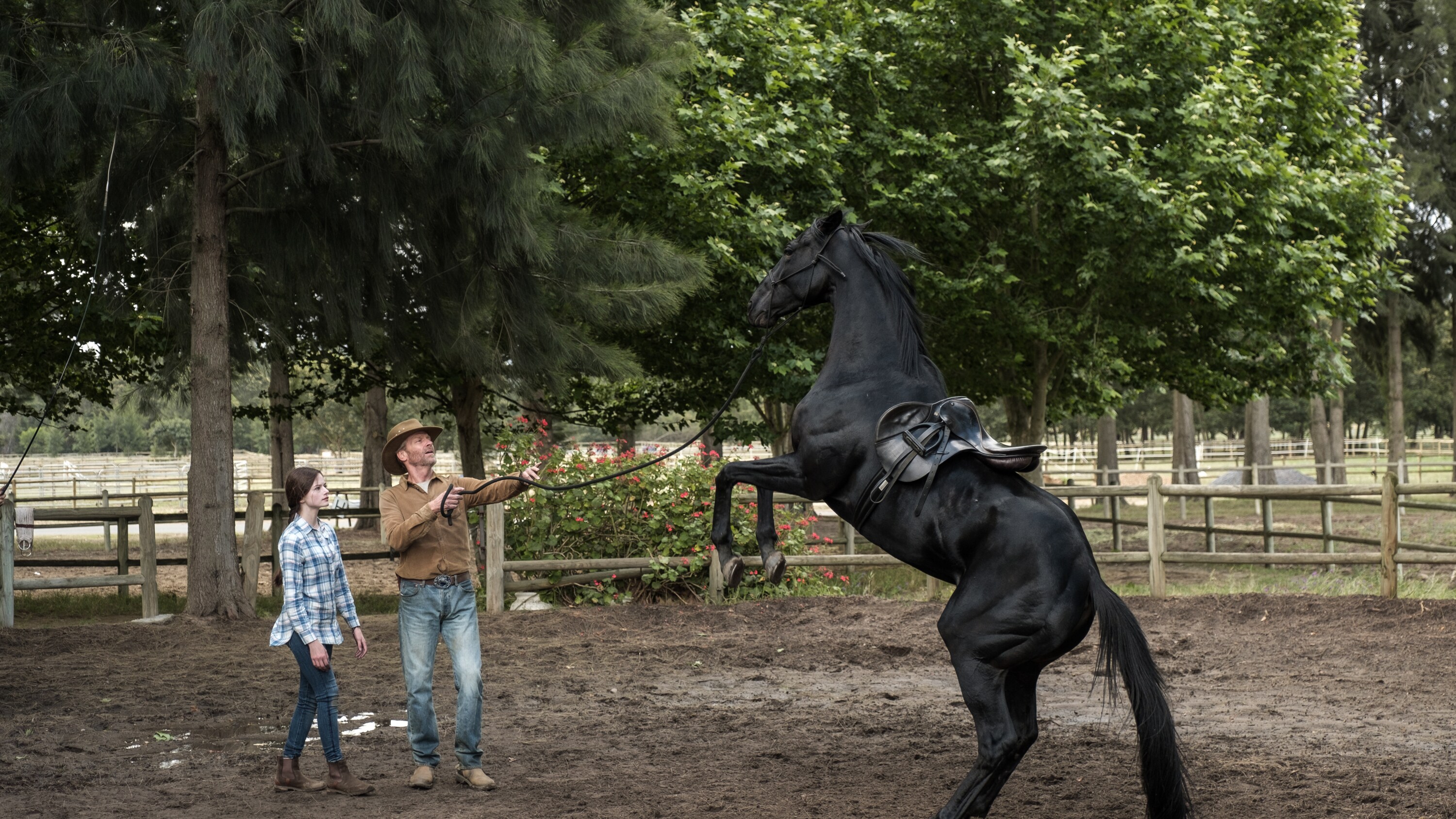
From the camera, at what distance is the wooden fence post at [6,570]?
9.61 m

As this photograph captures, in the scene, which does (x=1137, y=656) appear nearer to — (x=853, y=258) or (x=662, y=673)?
(x=853, y=258)

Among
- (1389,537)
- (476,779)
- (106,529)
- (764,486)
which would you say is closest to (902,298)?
(764,486)

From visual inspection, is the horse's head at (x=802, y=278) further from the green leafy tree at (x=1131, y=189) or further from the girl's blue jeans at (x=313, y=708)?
the green leafy tree at (x=1131, y=189)

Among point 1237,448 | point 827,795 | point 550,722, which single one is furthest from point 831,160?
point 1237,448

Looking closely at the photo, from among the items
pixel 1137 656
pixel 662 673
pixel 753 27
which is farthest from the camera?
pixel 753 27

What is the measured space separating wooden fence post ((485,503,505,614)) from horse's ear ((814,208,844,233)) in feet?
21.2

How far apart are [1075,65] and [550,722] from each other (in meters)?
9.65

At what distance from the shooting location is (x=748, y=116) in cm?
1246

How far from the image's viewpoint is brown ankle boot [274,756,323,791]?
15.7 feet

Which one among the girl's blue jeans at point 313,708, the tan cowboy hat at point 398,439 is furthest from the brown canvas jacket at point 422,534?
the girl's blue jeans at point 313,708

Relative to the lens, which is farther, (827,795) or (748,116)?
(748,116)

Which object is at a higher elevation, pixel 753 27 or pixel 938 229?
pixel 753 27

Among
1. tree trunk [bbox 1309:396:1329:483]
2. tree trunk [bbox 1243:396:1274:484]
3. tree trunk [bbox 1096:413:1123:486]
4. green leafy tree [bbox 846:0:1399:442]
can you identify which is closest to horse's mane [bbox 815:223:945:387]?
green leafy tree [bbox 846:0:1399:442]

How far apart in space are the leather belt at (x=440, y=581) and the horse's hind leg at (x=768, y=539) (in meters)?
1.39
